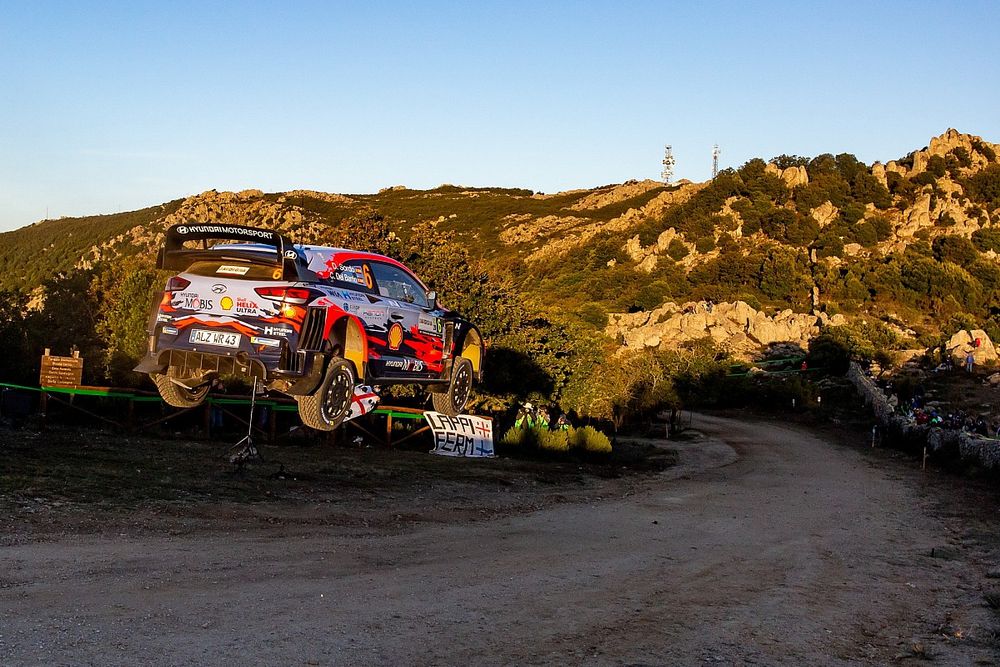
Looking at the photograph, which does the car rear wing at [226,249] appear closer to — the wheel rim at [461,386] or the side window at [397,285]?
the side window at [397,285]

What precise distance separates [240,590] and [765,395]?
52.7m

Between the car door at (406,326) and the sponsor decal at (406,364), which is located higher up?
the car door at (406,326)

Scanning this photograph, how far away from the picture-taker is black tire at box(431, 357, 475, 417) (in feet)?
34.2

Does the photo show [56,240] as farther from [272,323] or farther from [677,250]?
[272,323]

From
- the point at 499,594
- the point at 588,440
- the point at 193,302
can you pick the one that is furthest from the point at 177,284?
the point at 588,440

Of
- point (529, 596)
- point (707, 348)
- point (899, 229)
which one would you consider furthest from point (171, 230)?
point (899, 229)

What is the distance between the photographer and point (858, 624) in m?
10.1

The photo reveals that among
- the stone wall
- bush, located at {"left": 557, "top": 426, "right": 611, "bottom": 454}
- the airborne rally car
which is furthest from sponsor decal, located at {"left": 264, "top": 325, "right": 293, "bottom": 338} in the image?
the stone wall

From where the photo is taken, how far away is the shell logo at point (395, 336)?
31.2ft

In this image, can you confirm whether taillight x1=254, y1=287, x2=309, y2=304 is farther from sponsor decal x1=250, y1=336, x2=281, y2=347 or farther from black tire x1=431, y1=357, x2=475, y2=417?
black tire x1=431, y1=357, x2=475, y2=417

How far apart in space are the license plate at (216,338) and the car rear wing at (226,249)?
74 centimetres

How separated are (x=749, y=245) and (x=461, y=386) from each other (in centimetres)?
9586

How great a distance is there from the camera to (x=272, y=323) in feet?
28.0

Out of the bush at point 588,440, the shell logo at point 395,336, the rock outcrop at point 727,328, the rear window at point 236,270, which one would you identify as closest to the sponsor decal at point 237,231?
the rear window at point 236,270
